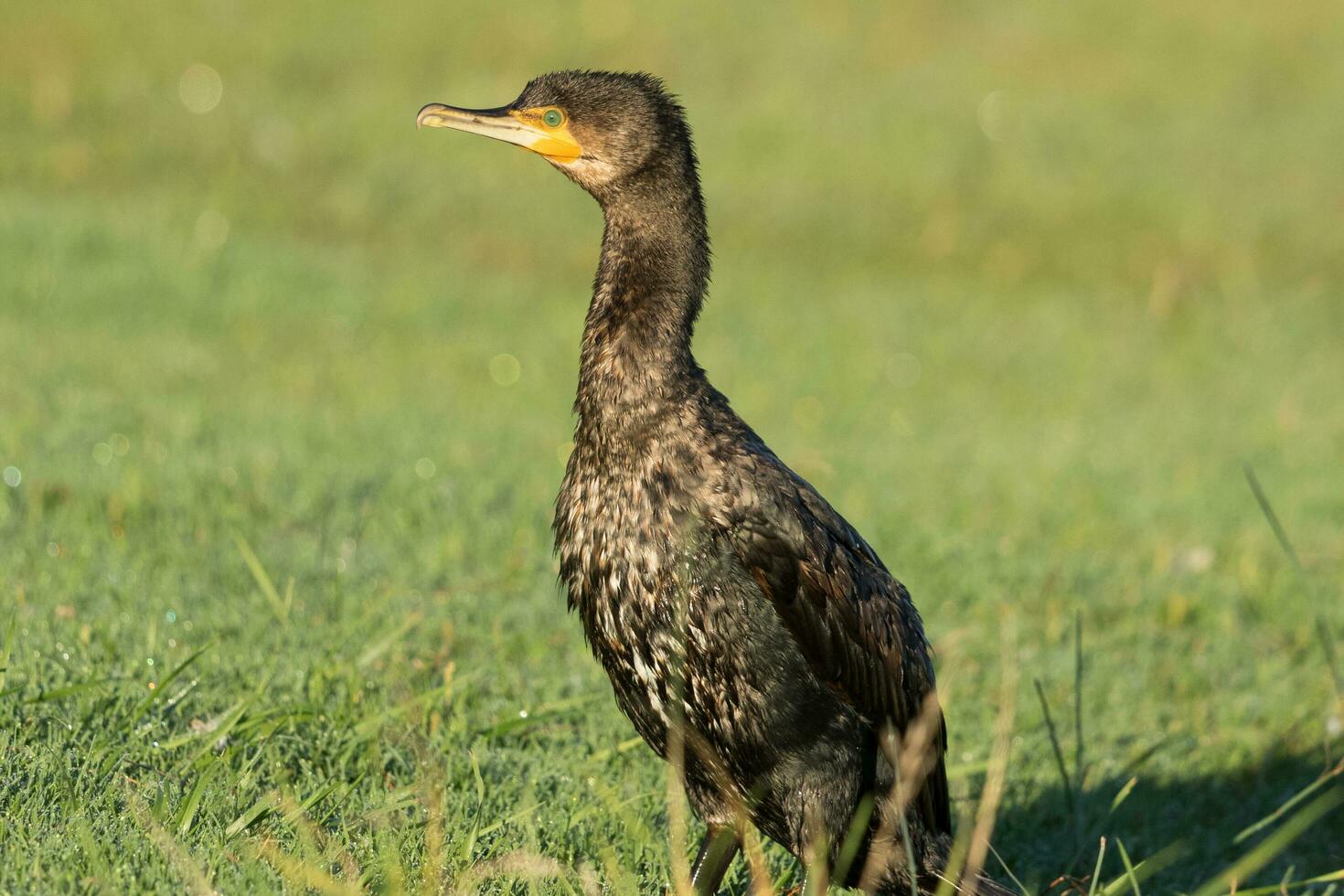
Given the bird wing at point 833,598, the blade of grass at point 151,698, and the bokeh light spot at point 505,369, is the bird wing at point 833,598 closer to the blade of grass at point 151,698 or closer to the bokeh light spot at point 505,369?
the blade of grass at point 151,698

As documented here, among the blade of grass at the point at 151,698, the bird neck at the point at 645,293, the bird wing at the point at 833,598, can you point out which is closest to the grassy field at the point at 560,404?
the blade of grass at the point at 151,698

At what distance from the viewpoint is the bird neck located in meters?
4.06

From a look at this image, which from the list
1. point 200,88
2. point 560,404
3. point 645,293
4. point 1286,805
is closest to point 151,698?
point 645,293

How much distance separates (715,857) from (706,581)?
838 millimetres

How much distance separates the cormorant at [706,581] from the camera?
152 inches

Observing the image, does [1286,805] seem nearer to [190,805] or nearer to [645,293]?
[645,293]

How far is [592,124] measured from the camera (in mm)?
4297

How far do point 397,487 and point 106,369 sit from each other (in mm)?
3076

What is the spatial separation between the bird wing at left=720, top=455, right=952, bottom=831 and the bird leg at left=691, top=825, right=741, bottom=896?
515 millimetres

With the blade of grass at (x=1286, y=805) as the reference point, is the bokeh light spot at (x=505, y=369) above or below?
above

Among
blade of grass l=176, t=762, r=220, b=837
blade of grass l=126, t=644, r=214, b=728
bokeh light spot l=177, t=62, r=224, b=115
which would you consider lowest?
blade of grass l=176, t=762, r=220, b=837

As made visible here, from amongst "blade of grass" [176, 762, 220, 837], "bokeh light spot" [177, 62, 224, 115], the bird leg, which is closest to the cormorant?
the bird leg

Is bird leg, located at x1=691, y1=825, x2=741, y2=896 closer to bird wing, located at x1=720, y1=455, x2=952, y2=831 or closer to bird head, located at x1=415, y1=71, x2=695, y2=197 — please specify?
bird wing, located at x1=720, y1=455, x2=952, y2=831

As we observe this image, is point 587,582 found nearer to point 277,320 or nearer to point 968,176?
point 277,320
